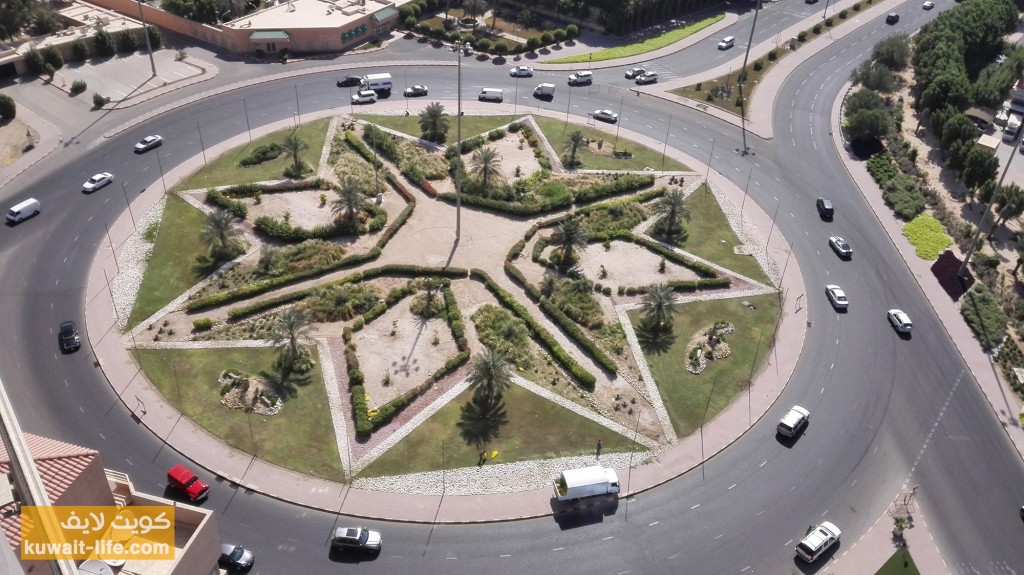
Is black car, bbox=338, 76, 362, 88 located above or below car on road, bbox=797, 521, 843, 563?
above

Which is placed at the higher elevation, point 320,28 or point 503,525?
point 320,28

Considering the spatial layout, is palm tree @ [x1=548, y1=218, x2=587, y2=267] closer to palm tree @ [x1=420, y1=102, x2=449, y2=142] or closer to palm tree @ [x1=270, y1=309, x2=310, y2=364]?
palm tree @ [x1=420, y1=102, x2=449, y2=142]

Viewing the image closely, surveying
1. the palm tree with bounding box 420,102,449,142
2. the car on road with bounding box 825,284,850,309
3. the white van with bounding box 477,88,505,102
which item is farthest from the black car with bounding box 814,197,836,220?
the palm tree with bounding box 420,102,449,142

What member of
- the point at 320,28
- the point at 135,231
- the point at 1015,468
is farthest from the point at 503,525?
the point at 320,28

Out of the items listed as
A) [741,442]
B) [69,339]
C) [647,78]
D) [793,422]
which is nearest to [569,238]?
[741,442]

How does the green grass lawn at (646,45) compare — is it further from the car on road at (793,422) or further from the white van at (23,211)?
the car on road at (793,422)

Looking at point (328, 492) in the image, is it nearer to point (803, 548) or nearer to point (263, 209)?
point (803, 548)
